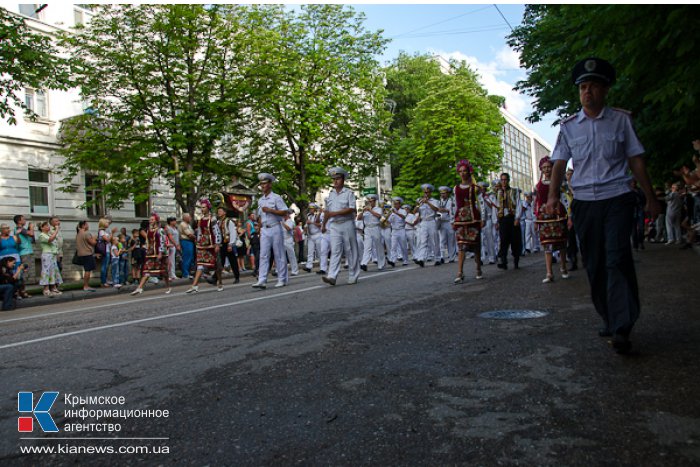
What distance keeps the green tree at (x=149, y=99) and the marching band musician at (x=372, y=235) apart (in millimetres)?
7311

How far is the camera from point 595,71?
198 inches

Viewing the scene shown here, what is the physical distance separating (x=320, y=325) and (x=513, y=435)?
3.78m

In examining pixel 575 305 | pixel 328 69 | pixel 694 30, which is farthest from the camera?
pixel 328 69

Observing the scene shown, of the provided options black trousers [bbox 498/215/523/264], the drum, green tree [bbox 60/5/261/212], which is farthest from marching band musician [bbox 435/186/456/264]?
green tree [bbox 60/5/261/212]

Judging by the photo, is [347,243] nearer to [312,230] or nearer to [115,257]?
[115,257]

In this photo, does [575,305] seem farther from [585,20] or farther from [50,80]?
[50,80]

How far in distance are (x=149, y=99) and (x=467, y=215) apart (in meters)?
16.5

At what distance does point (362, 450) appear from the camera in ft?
9.87

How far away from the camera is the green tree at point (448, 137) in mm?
47656

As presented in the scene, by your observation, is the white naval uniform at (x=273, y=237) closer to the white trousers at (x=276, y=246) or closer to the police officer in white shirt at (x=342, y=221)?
the white trousers at (x=276, y=246)

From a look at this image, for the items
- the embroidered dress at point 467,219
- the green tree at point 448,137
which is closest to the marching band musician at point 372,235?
the embroidered dress at point 467,219

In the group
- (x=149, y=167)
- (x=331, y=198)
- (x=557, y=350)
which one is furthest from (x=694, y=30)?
(x=149, y=167)

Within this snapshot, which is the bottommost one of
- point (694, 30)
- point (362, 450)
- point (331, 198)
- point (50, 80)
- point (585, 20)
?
point (362, 450)

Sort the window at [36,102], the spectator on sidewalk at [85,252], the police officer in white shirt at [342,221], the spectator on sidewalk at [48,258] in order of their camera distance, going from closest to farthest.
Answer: the police officer in white shirt at [342,221] → the spectator on sidewalk at [48,258] → the spectator on sidewalk at [85,252] → the window at [36,102]
